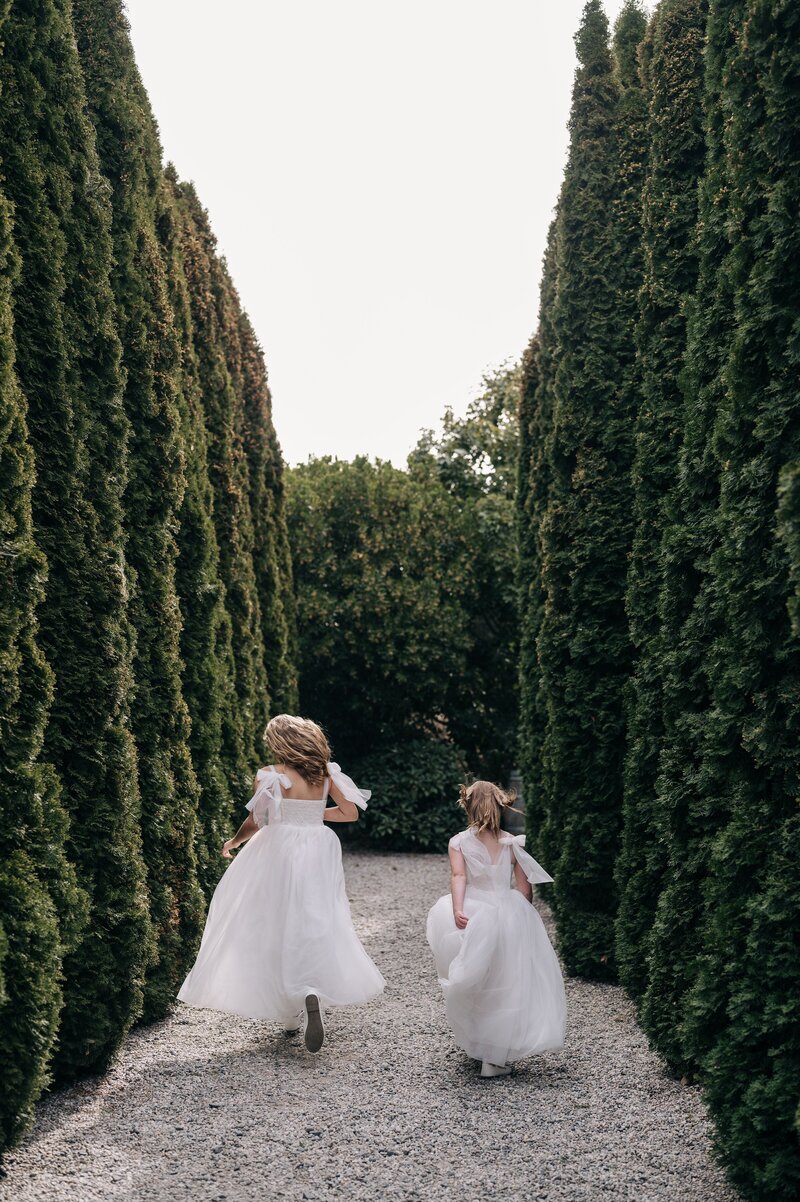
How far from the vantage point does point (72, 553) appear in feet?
18.6

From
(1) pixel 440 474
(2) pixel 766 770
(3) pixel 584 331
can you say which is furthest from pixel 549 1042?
(1) pixel 440 474


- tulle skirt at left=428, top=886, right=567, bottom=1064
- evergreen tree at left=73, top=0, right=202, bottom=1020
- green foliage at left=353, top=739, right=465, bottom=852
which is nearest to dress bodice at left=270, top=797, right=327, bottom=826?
evergreen tree at left=73, top=0, right=202, bottom=1020

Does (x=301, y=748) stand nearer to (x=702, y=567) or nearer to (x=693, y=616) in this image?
(x=693, y=616)

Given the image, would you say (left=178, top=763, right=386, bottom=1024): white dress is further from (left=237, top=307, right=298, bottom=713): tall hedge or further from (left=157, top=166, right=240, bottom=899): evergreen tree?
(left=237, top=307, right=298, bottom=713): tall hedge

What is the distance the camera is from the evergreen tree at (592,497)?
7910 mm

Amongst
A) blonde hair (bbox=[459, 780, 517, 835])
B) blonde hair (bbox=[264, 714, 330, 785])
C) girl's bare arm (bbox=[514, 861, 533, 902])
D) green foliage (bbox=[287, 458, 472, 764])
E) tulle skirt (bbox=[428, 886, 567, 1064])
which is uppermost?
green foliage (bbox=[287, 458, 472, 764])

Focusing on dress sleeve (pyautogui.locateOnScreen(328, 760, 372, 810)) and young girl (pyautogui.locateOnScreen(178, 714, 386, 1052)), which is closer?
young girl (pyautogui.locateOnScreen(178, 714, 386, 1052))

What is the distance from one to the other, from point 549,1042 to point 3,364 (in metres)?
4.01

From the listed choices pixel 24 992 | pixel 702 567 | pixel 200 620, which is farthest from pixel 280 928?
pixel 702 567

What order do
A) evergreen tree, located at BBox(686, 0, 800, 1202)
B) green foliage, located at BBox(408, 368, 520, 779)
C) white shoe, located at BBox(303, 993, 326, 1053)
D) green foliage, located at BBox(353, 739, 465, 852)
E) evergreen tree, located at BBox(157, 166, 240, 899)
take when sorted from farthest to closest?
green foliage, located at BBox(408, 368, 520, 779), green foliage, located at BBox(353, 739, 465, 852), evergreen tree, located at BBox(157, 166, 240, 899), white shoe, located at BBox(303, 993, 326, 1053), evergreen tree, located at BBox(686, 0, 800, 1202)

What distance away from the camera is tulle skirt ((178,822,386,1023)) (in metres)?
6.11

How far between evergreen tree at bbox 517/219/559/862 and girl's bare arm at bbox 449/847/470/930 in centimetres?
364

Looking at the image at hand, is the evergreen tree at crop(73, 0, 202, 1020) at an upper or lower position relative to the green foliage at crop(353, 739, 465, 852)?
upper

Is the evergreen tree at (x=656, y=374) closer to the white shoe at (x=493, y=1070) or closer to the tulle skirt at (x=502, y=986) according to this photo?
the tulle skirt at (x=502, y=986)
